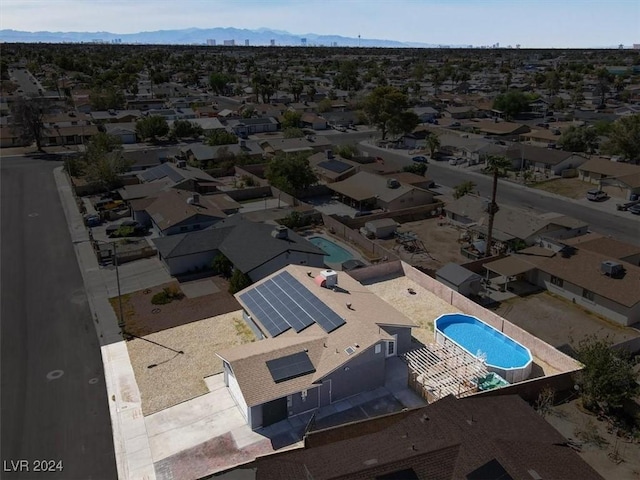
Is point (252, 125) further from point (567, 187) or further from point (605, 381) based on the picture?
point (605, 381)

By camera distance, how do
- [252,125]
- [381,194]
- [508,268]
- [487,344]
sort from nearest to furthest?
1. [487,344]
2. [508,268]
3. [381,194]
4. [252,125]

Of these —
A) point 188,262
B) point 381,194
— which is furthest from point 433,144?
point 188,262

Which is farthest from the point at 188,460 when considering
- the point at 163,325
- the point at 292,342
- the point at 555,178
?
the point at 555,178

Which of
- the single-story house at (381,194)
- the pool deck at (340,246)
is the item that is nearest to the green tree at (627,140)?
the single-story house at (381,194)

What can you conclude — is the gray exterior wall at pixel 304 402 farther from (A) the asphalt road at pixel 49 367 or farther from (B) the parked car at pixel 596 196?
(B) the parked car at pixel 596 196

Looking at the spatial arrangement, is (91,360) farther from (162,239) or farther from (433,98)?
(433,98)

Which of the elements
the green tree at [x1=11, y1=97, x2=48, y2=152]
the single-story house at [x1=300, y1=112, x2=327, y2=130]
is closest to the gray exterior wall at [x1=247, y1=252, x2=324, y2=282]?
the green tree at [x1=11, y1=97, x2=48, y2=152]
